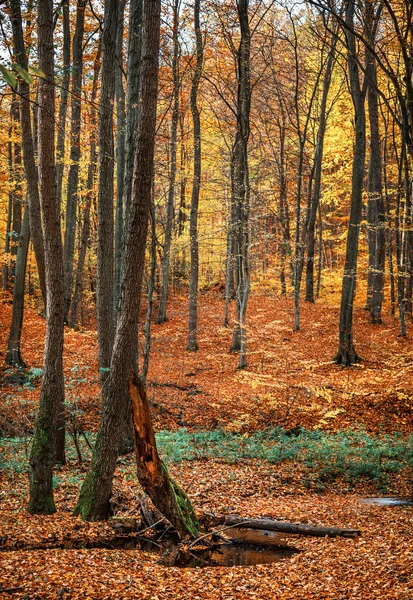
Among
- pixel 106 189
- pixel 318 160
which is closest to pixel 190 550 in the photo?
pixel 106 189

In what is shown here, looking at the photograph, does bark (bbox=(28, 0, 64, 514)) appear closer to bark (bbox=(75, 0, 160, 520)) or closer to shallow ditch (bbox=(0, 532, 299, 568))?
bark (bbox=(75, 0, 160, 520))

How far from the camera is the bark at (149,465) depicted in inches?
226

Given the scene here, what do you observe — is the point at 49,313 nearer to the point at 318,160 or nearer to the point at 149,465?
the point at 149,465

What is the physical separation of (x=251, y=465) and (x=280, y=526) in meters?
3.05

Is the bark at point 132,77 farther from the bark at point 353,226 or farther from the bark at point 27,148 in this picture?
the bark at point 353,226

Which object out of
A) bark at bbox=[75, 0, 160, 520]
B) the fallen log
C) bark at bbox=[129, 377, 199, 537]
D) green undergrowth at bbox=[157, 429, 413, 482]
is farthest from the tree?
the fallen log

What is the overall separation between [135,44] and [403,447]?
29.4 ft

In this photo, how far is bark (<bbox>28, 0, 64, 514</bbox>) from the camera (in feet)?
20.1

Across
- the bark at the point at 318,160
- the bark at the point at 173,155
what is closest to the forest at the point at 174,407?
the bark at the point at 173,155

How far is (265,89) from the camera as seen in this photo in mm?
24031

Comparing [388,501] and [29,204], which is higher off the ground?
[29,204]

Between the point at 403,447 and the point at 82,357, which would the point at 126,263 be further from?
the point at 82,357

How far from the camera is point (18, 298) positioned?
1456cm

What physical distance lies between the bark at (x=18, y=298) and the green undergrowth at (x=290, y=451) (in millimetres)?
4887
